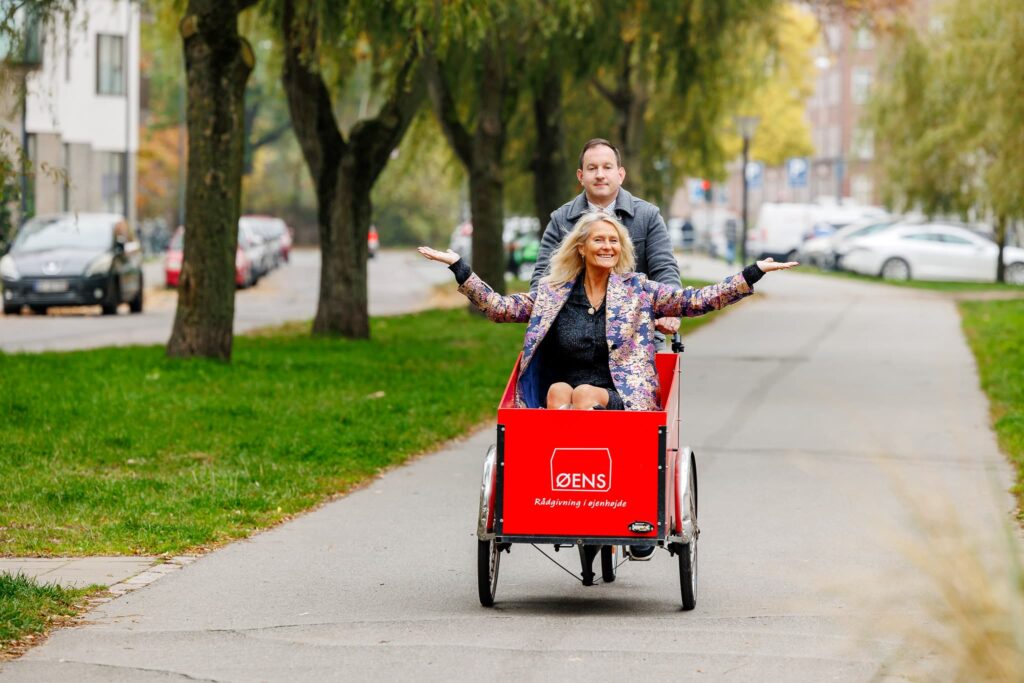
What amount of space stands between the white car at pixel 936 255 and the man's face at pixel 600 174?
40.1 m

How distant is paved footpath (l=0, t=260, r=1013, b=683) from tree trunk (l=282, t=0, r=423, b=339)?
30.5ft

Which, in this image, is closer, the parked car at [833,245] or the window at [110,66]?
the parked car at [833,245]

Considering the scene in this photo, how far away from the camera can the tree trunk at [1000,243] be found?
136 feet

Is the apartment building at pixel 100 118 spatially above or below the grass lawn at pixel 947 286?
above

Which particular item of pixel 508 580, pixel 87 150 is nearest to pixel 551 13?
pixel 508 580

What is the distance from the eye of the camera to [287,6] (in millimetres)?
19906

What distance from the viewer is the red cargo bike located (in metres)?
6.90

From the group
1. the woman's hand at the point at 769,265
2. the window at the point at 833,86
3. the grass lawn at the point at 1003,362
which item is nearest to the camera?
the woman's hand at the point at 769,265

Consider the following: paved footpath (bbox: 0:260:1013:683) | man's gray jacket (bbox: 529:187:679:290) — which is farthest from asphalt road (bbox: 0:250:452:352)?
man's gray jacket (bbox: 529:187:679:290)

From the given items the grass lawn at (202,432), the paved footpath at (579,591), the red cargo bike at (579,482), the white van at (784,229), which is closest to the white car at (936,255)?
the white van at (784,229)

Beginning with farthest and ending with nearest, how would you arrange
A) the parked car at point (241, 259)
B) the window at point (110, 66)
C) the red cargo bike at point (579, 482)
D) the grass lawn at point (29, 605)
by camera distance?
the window at point (110, 66), the parked car at point (241, 259), the red cargo bike at point (579, 482), the grass lawn at point (29, 605)

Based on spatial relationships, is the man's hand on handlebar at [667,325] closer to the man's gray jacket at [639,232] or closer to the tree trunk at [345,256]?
the man's gray jacket at [639,232]

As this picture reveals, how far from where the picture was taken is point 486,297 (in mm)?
7168

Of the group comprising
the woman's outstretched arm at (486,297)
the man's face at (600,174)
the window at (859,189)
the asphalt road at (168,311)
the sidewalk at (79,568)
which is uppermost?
the man's face at (600,174)
